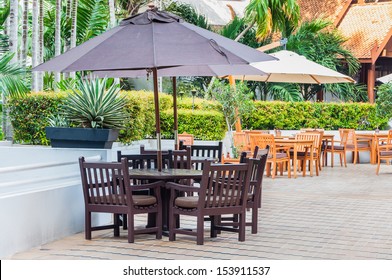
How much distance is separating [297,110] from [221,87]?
4.25 metres

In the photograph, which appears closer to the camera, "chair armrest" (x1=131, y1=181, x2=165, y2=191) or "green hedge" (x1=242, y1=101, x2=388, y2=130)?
"chair armrest" (x1=131, y1=181, x2=165, y2=191)

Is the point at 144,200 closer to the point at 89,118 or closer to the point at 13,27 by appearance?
the point at 89,118

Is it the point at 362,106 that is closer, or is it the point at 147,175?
the point at 147,175

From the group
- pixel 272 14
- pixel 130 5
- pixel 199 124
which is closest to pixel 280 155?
pixel 199 124

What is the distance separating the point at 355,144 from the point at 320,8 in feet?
46.2

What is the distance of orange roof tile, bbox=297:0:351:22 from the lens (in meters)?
31.2

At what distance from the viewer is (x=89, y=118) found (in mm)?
9867

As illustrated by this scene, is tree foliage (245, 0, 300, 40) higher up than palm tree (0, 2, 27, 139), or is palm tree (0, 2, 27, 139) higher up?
tree foliage (245, 0, 300, 40)

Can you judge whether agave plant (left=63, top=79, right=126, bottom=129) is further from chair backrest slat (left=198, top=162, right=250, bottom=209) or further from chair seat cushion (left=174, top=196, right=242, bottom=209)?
chair backrest slat (left=198, top=162, right=250, bottom=209)

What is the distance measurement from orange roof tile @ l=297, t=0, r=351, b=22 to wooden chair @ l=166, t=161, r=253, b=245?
24.1 metres

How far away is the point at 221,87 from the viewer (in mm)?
17938

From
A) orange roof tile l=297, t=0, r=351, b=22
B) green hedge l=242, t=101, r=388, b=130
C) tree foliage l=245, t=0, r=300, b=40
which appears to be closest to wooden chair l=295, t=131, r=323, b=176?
green hedge l=242, t=101, r=388, b=130
